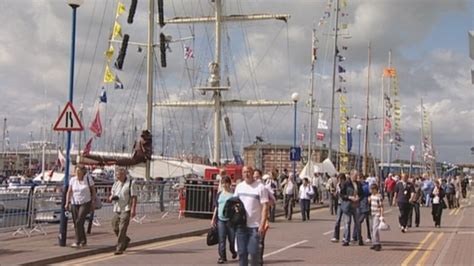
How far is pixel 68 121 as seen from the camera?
14766 mm

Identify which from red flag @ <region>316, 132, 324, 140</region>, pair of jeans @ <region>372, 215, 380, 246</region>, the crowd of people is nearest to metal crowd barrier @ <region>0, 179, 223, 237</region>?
the crowd of people

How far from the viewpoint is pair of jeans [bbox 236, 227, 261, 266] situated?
9.79m

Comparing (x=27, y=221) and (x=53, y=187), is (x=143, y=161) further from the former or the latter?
(x=27, y=221)

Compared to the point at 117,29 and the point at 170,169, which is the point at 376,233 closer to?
the point at 117,29

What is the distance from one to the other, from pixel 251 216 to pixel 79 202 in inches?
226

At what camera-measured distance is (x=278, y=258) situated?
546 inches

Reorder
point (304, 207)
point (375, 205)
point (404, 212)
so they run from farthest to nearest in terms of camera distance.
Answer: point (304, 207) → point (404, 212) → point (375, 205)

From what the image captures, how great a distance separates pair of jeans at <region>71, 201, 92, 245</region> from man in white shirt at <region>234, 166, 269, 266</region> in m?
5.28

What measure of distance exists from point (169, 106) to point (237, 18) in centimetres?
891

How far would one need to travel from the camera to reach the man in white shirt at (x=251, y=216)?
9820 millimetres

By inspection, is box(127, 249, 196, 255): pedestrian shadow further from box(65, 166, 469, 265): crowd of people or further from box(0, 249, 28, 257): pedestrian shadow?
box(0, 249, 28, 257): pedestrian shadow

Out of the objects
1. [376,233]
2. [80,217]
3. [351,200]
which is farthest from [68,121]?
[376,233]

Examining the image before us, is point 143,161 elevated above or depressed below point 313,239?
above

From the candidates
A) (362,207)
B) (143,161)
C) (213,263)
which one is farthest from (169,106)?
(213,263)
